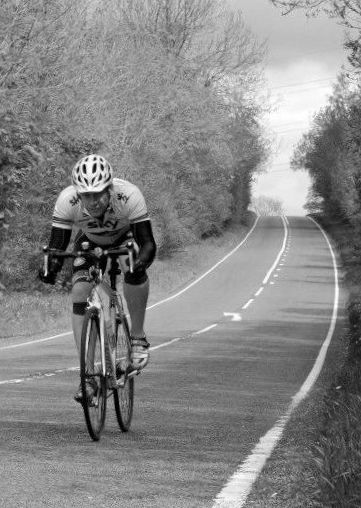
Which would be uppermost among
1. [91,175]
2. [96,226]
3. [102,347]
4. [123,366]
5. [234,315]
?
[91,175]

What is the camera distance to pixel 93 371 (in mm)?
8148

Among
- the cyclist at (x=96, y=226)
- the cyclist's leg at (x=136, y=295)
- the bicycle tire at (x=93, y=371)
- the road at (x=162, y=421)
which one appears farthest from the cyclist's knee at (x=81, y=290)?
the road at (x=162, y=421)

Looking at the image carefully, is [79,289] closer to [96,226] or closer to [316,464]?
[96,226]

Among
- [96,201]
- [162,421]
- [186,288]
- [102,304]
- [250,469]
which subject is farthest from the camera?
[186,288]

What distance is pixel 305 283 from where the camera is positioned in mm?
57812

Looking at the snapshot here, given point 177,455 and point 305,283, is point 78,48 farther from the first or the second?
point 177,455

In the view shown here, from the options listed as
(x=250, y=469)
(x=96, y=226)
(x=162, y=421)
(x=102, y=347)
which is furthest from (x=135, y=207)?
(x=162, y=421)

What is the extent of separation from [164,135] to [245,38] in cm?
1576

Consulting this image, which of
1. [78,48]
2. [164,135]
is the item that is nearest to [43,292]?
[78,48]

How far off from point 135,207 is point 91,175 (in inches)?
22.1

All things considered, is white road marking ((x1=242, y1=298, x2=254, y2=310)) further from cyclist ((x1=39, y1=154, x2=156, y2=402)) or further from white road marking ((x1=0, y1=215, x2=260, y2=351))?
cyclist ((x1=39, y1=154, x2=156, y2=402))

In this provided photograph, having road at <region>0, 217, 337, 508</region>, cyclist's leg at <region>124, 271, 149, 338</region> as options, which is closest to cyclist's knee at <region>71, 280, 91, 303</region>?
cyclist's leg at <region>124, 271, 149, 338</region>

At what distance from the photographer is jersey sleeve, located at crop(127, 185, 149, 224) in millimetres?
8242

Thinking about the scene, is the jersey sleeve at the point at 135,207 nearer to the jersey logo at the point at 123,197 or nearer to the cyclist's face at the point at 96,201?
the jersey logo at the point at 123,197
